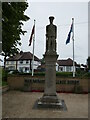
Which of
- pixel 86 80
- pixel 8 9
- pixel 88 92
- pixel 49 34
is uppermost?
pixel 8 9

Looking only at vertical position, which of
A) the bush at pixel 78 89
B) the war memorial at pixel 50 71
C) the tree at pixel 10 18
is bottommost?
the bush at pixel 78 89

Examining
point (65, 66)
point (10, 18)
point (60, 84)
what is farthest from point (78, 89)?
point (65, 66)

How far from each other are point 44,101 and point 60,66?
209 feet

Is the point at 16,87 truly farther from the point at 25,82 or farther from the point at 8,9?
the point at 8,9

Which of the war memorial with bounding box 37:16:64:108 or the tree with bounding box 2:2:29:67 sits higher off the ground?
the tree with bounding box 2:2:29:67

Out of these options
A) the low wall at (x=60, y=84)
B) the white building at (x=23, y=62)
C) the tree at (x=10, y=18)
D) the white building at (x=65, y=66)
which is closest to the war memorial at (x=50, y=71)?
the tree at (x=10, y=18)

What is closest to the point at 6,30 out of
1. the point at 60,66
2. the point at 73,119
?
the point at 73,119

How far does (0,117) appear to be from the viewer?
730cm

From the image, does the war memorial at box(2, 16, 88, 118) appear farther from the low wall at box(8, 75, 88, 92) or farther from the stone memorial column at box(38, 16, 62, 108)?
the low wall at box(8, 75, 88, 92)

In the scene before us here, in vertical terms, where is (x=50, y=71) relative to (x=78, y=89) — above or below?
above

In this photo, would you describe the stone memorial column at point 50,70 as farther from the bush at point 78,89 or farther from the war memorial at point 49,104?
the bush at point 78,89

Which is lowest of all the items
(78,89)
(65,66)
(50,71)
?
(78,89)

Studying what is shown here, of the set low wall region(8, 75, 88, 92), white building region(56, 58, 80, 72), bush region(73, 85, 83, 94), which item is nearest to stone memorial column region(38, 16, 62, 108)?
bush region(73, 85, 83, 94)

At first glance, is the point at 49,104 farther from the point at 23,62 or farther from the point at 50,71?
the point at 23,62
